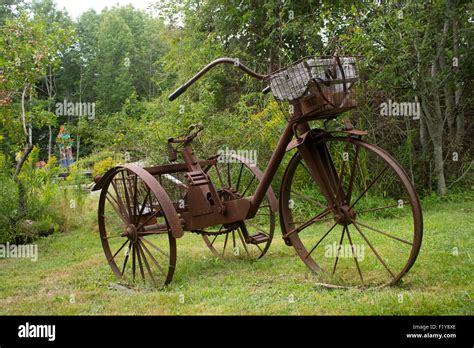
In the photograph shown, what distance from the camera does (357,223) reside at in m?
4.10

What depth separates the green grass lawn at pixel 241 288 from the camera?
3516mm

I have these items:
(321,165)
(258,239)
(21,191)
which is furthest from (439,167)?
(21,191)

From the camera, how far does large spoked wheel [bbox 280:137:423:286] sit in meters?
3.96

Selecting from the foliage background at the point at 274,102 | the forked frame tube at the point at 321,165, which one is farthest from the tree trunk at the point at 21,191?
the forked frame tube at the point at 321,165

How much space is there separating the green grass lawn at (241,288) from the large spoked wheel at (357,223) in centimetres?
20

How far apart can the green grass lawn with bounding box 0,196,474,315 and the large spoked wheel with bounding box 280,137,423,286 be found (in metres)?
0.20

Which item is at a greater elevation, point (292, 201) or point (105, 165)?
point (105, 165)

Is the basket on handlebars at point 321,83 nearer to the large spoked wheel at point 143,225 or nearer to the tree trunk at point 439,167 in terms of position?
the large spoked wheel at point 143,225

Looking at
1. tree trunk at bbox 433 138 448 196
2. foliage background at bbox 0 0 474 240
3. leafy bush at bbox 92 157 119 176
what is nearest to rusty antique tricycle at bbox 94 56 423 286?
foliage background at bbox 0 0 474 240

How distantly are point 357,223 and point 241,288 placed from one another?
3.69 ft

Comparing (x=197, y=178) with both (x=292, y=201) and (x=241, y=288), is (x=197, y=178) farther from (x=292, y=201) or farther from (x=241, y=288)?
(x=241, y=288)

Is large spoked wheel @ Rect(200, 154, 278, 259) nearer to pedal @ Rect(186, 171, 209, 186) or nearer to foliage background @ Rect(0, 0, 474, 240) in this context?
pedal @ Rect(186, 171, 209, 186)
